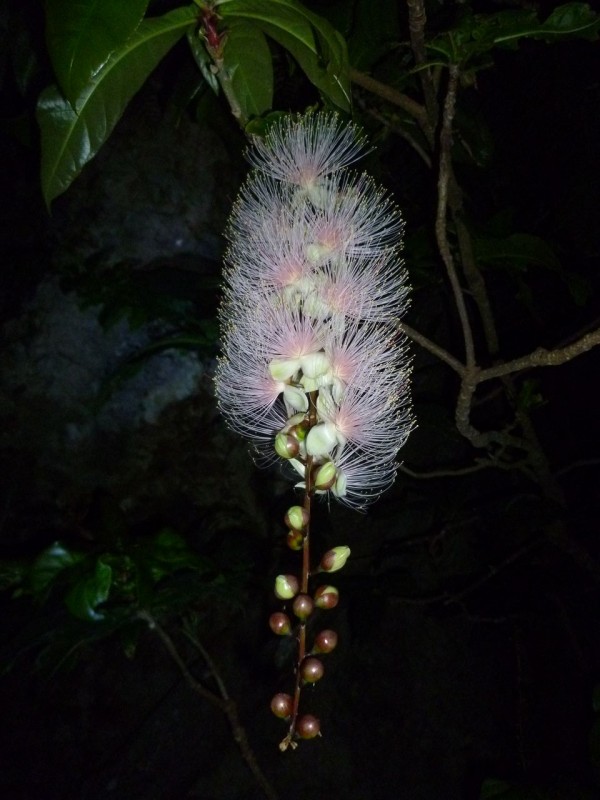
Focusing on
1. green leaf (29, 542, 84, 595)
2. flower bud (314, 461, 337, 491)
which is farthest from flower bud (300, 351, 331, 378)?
green leaf (29, 542, 84, 595)

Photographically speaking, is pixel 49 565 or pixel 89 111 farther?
pixel 49 565

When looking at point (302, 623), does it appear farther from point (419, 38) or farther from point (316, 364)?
point (419, 38)

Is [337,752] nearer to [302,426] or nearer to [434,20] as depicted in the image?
[302,426]

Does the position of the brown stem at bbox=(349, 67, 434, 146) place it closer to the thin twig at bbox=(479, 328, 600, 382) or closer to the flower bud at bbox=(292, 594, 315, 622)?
the thin twig at bbox=(479, 328, 600, 382)

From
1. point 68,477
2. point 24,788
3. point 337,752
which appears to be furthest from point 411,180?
point 24,788

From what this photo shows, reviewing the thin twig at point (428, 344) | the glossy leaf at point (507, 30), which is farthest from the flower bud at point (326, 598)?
the glossy leaf at point (507, 30)

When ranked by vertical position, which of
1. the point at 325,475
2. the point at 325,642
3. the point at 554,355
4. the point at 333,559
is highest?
the point at 554,355

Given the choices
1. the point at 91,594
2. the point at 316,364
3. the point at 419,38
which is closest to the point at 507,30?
the point at 419,38
